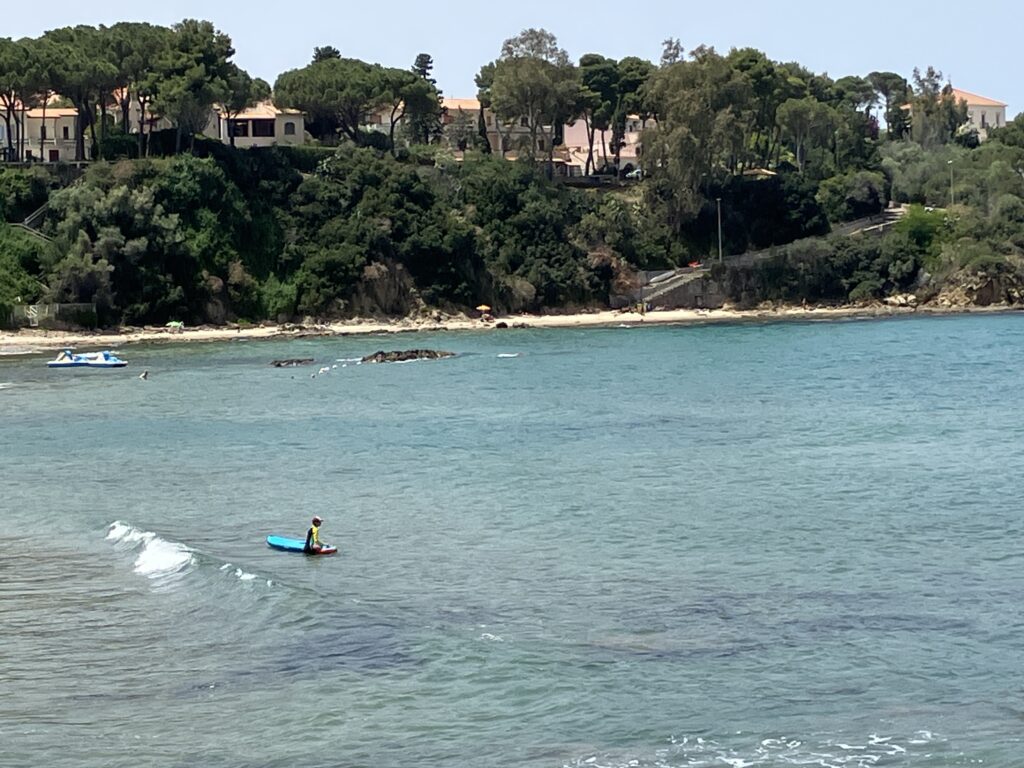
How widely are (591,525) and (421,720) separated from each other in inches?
503

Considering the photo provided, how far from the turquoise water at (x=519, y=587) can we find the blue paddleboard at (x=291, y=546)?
439 mm

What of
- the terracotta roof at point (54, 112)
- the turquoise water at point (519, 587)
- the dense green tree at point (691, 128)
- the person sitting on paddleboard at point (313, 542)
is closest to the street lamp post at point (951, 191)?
the dense green tree at point (691, 128)

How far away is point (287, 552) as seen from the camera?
28844mm

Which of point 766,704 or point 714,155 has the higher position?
point 714,155

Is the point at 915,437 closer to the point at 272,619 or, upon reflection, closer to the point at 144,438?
the point at 144,438

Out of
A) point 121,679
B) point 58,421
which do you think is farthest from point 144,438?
point 121,679

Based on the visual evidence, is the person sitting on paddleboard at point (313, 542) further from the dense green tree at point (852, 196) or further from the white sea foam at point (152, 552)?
the dense green tree at point (852, 196)

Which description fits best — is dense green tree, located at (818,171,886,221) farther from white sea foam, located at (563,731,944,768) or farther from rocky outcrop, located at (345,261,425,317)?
white sea foam, located at (563,731,944,768)

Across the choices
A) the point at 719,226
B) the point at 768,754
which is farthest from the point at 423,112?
the point at 768,754

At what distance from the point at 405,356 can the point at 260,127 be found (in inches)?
1790

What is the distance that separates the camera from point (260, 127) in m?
114

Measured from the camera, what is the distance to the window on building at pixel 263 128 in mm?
113750

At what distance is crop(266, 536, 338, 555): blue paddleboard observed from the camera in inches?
1129

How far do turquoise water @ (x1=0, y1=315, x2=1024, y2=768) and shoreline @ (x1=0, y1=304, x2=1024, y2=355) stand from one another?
3350 cm
